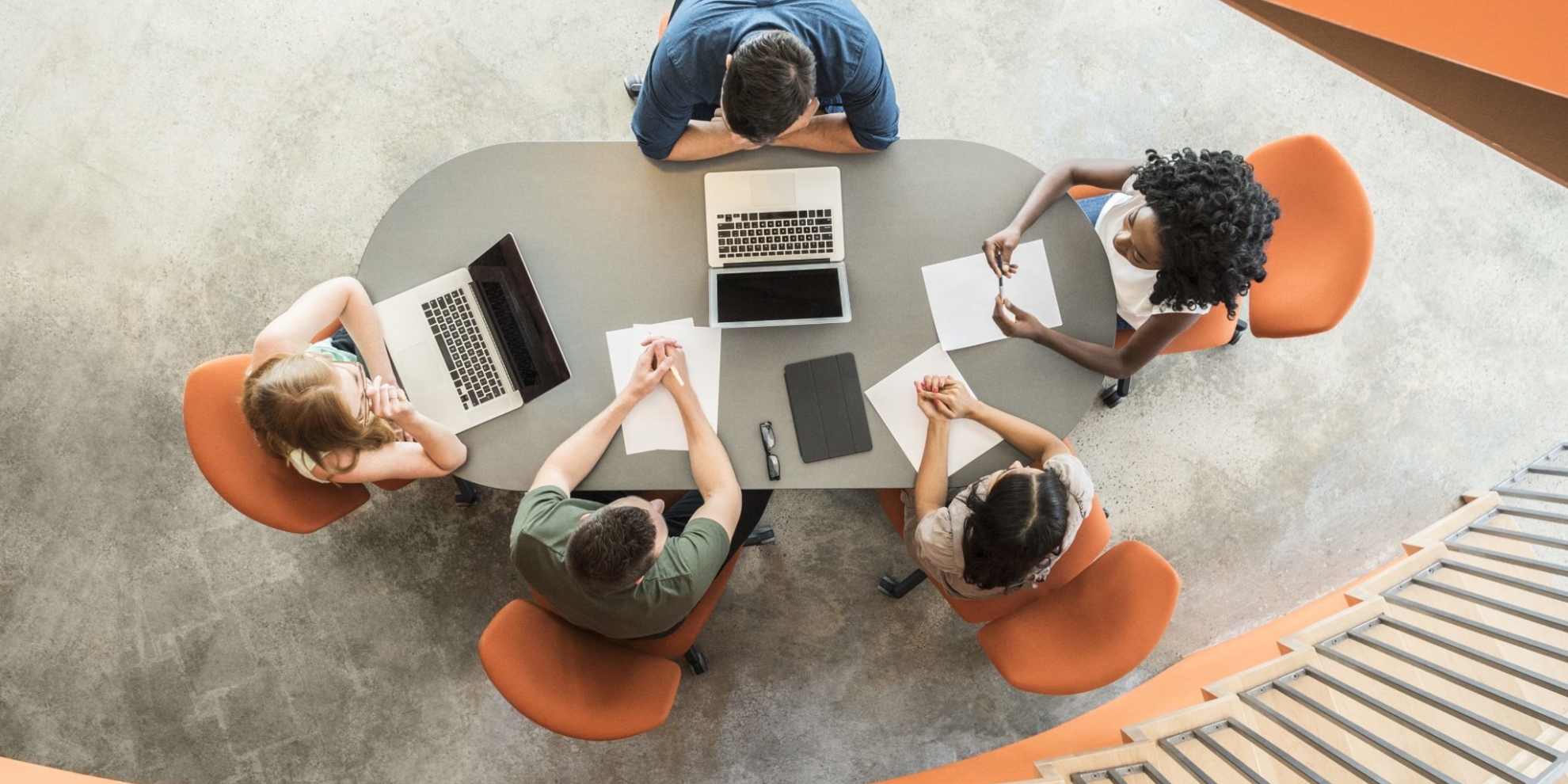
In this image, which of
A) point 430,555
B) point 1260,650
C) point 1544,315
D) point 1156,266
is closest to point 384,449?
point 430,555

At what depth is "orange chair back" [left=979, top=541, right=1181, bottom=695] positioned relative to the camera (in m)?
1.82

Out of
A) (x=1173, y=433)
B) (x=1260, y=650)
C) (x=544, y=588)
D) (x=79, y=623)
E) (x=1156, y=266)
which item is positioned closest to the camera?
(x=544, y=588)

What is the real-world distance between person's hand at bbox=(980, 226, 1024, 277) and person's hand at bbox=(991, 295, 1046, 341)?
7 cm

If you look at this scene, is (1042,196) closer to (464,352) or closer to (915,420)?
Result: (915,420)

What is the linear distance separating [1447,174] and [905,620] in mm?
2573

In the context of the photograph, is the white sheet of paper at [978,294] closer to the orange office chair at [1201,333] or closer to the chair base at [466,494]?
the orange office chair at [1201,333]

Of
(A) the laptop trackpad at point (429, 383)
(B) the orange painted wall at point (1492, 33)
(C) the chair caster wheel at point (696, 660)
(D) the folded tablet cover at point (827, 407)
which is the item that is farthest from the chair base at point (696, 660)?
(B) the orange painted wall at point (1492, 33)

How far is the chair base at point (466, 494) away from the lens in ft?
8.53

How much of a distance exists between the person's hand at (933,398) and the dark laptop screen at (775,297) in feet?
0.87

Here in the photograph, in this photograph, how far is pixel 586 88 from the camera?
9.30 feet

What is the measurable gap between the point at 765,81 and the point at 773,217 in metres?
0.41

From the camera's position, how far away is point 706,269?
1915mm

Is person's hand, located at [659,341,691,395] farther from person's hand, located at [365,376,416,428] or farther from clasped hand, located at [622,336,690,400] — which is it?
person's hand, located at [365,376,416,428]

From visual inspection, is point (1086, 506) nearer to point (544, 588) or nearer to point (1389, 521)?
point (544, 588)
